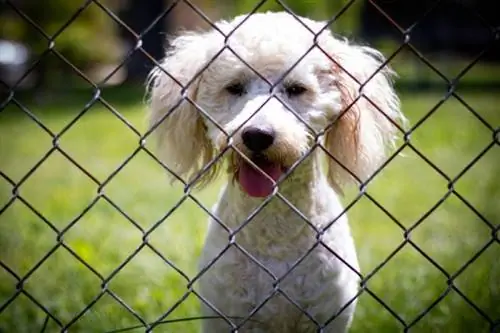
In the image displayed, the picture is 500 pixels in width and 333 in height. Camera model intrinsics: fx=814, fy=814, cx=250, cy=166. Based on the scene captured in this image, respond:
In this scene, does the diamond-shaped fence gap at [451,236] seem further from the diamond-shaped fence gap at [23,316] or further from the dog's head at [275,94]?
the diamond-shaped fence gap at [23,316]

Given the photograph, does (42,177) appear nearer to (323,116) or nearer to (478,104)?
(323,116)

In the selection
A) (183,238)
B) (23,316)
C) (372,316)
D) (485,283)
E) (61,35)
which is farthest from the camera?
(61,35)

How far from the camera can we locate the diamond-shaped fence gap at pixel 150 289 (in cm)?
363

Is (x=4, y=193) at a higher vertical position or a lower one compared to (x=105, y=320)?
lower

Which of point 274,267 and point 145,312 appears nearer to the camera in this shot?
point 274,267

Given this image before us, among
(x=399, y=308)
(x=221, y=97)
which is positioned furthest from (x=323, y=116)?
(x=399, y=308)

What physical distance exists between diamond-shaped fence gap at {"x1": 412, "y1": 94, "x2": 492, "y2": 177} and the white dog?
12.4 ft

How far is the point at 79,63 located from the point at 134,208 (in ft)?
36.1

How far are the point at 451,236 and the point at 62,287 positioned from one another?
242 cm

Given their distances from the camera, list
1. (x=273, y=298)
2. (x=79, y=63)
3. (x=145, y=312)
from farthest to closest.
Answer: (x=79, y=63)
(x=145, y=312)
(x=273, y=298)

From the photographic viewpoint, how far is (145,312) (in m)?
3.61

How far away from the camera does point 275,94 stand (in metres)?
2.93

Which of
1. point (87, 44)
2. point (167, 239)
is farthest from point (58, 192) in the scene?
point (87, 44)

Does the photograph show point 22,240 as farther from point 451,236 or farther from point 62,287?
point 451,236
